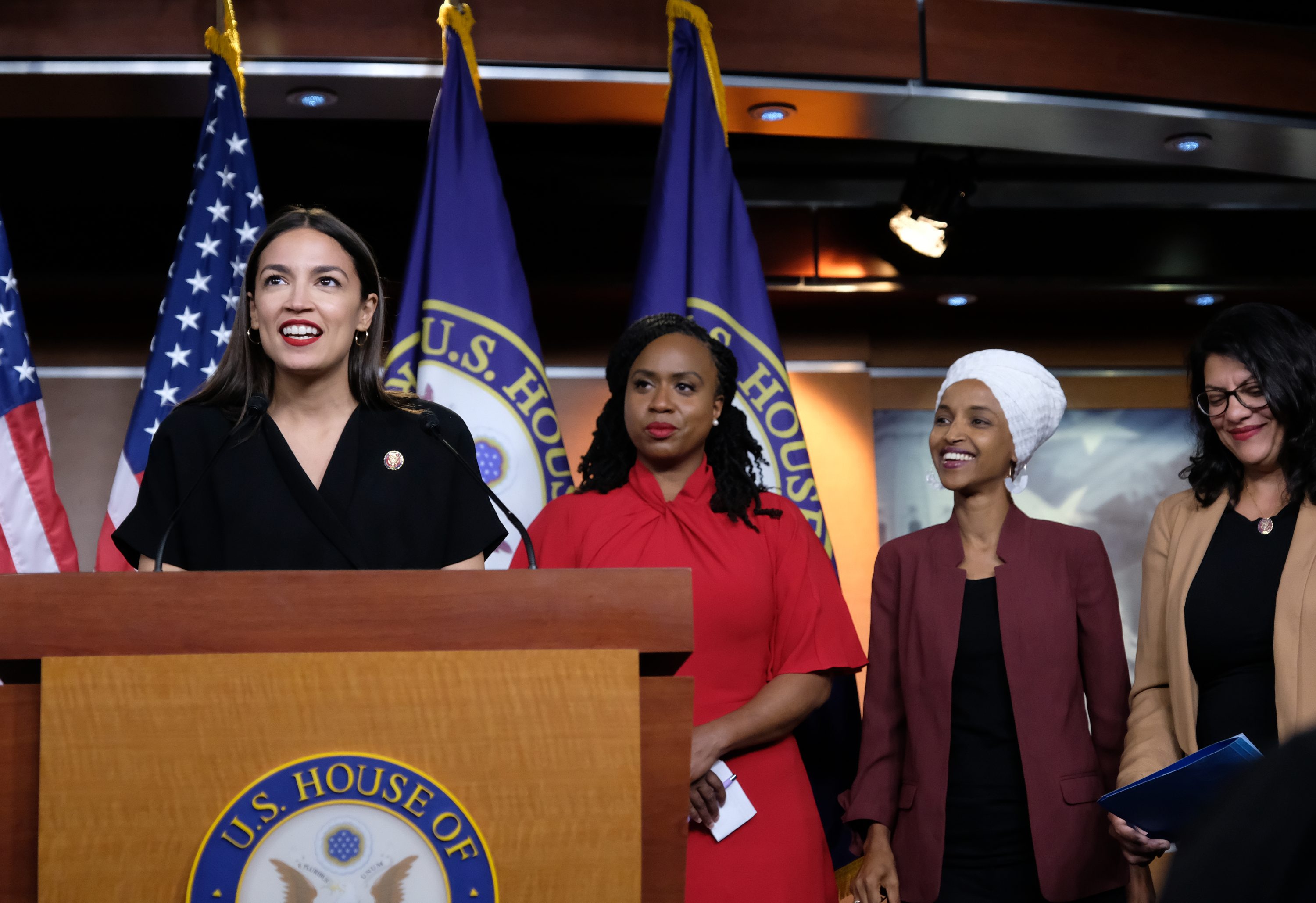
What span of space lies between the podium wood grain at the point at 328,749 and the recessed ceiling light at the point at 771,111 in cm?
255

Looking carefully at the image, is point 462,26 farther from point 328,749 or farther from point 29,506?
point 328,749

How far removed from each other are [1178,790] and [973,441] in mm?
854

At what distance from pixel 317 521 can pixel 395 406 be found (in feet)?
0.81

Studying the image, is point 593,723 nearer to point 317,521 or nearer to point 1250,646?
point 317,521

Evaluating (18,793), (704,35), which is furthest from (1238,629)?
(704,35)

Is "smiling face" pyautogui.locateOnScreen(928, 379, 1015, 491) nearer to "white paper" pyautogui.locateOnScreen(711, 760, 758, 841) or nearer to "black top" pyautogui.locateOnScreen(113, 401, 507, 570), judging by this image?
"white paper" pyautogui.locateOnScreen(711, 760, 758, 841)

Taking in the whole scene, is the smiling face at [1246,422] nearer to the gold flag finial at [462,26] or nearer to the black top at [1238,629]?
the black top at [1238,629]

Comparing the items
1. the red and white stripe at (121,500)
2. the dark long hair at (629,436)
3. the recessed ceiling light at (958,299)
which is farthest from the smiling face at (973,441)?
the recessed ceiling light at (958,299)

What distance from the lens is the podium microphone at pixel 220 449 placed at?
147 cm

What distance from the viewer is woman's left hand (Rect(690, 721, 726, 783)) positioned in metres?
2.02

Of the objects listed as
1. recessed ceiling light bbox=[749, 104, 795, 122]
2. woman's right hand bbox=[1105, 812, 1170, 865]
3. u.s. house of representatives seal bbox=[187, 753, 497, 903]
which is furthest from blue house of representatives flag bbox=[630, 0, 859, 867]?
u.s. house of representatives seal bbox=[187, 753, 497, 903]

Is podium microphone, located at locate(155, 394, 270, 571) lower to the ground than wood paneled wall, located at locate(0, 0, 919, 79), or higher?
lower

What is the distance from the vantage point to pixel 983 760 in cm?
219

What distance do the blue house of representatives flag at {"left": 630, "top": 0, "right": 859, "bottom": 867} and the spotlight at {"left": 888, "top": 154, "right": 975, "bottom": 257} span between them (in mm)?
1004
